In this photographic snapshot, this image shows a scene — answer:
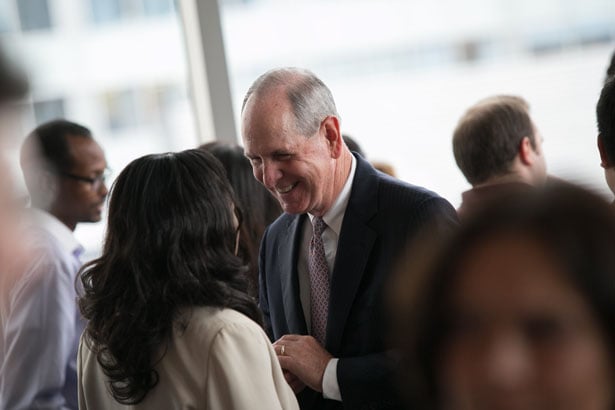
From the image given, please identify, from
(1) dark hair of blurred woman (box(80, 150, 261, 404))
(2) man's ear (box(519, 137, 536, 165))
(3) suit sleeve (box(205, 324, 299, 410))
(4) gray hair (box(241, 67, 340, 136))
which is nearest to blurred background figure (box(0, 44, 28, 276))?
(1) dark hair of blurred woman (box(80, 150, 261, 404))

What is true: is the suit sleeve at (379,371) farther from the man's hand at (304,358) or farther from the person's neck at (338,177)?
the person's neck at (338,177)

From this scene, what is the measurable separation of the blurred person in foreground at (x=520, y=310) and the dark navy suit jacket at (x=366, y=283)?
1.35 m

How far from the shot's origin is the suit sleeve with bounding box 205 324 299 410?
6.23 ft

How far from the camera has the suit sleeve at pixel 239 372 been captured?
190 centimetres

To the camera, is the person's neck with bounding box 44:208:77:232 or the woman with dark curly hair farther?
the person's neck with bounding box 44:208:77:232

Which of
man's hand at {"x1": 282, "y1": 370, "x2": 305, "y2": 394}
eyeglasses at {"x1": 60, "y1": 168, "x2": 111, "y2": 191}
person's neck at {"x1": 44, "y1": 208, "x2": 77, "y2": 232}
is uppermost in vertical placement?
eyeglasses at {"x1": 60, "y1": 168, "x2": 111, "y2": 191}

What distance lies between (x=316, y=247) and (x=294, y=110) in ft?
1.22

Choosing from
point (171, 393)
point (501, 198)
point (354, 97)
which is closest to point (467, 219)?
point (501, 198)

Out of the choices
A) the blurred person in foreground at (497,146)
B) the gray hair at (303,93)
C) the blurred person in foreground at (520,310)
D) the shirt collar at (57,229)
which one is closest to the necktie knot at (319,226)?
the gray hair at (303,93)

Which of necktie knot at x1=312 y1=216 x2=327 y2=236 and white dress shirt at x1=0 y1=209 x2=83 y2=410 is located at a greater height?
necktie knot at x1=312 y1=216 x2=327 y2=236

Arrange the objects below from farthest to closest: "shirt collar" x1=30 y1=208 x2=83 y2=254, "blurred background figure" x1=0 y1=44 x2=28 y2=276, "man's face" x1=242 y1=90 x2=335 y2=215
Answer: "shirt collar" x1=30 y1=208 x2=83 y2=254 < "man's face" x1=242 y1=90 x2=335 y2=215 < "blurred background figure" x1=0 y1=44 x2=28 y2=276

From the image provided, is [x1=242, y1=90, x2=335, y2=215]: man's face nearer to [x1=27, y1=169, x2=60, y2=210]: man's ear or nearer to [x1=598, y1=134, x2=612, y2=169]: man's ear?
[x1=598, y1=134, x2=612, y2=169]: man's ear

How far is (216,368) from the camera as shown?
6.27 ft

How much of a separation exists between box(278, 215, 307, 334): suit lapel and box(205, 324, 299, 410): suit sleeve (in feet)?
1.20
